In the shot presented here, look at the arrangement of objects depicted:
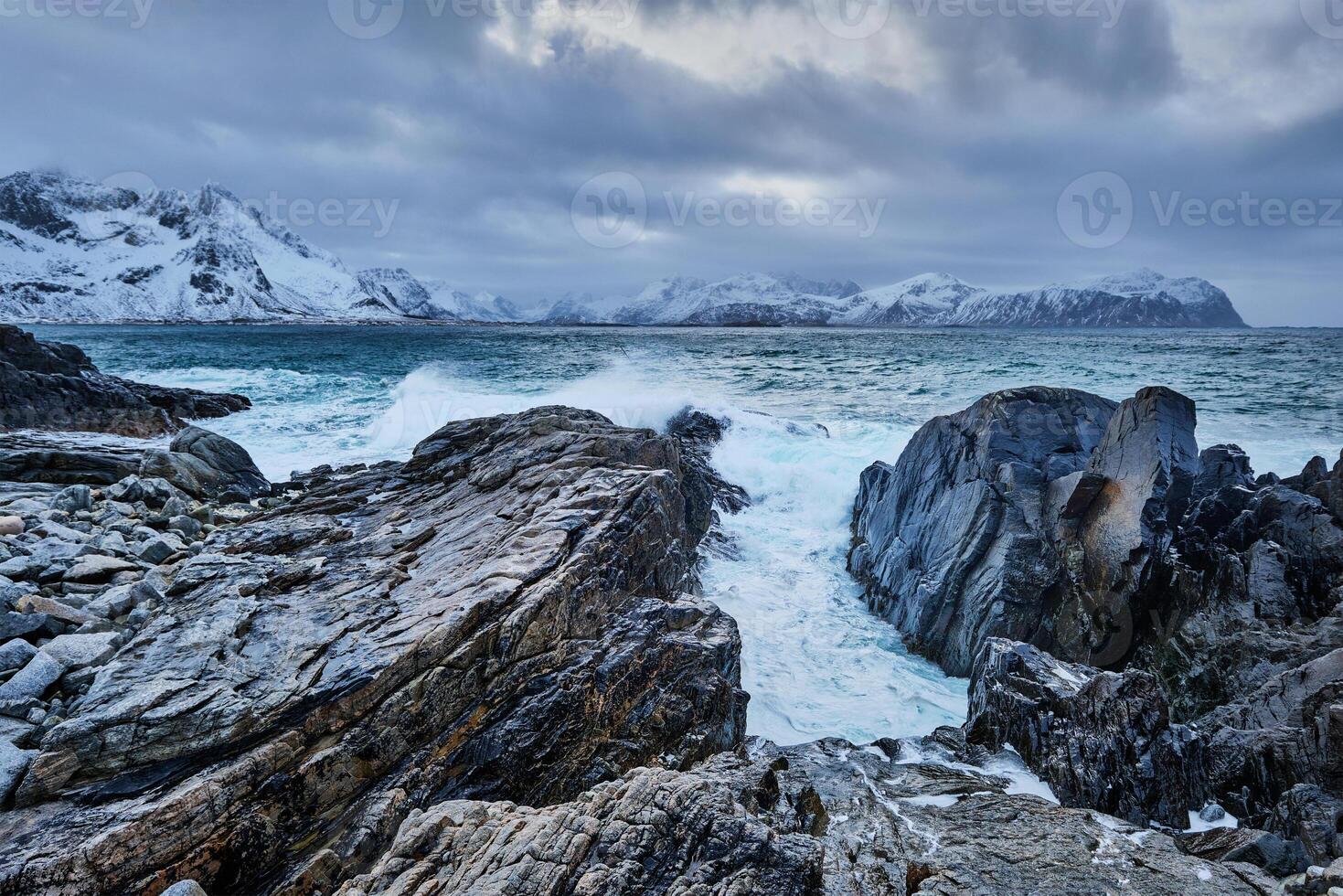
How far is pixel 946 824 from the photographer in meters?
6.14

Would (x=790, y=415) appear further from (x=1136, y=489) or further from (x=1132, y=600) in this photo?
(x=1132, y=600)

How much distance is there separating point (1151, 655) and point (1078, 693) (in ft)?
11.1

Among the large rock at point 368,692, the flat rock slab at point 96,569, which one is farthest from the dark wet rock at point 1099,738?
the flat rock slab at point 96,569

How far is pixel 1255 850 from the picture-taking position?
18.2ft

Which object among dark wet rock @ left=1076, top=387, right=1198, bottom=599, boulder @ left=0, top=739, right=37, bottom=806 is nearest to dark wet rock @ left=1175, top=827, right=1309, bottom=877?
dark wet rock @ left=1076, top=387, right=1198, bottom=599

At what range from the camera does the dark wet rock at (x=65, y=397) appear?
1964 cm

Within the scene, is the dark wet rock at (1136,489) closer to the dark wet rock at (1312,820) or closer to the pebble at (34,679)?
the dark wet rock at (1312,820)

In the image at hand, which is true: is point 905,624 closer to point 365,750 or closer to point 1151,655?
point 1151,655

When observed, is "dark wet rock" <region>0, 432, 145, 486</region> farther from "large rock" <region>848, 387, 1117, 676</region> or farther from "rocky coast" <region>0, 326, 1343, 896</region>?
"large rock" <region>848, 387, 1117, 676</region>

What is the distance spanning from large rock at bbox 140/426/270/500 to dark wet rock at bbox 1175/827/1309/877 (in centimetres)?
1680

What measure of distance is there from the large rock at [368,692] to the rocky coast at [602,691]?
1.1 inches

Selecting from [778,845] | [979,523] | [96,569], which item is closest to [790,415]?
[979,523]

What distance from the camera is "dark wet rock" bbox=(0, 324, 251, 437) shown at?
19.6 m

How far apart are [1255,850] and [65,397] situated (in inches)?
1219
